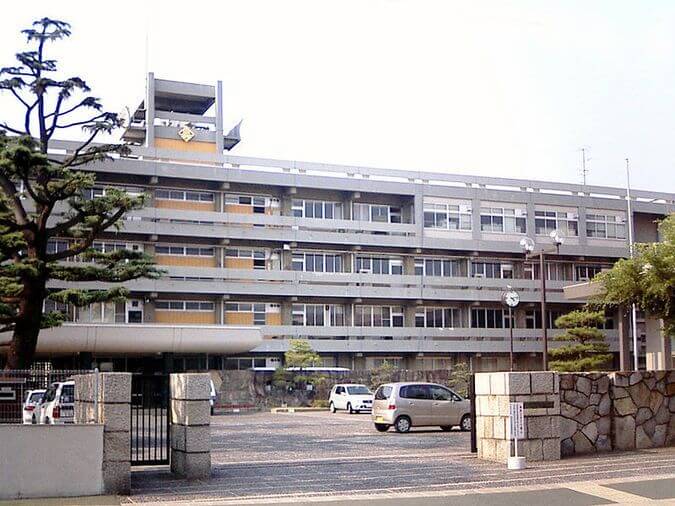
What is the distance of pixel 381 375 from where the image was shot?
58.2 meters

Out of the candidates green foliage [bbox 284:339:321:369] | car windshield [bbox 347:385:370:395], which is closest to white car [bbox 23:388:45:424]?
car windshield [bbox 347:385:370:395]

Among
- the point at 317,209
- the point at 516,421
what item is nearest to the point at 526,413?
the point at 516,421

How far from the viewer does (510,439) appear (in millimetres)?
18609

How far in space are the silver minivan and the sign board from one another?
38.8ft

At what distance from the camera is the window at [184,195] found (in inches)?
2397

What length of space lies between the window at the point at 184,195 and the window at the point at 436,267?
1534cm

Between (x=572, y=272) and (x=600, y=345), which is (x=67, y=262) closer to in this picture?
(x=600, y=345)

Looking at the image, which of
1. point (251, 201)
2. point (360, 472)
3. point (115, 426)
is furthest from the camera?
point (251, 201)

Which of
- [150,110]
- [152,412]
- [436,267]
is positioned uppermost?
[150,110]

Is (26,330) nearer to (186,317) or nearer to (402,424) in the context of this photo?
(402,424)

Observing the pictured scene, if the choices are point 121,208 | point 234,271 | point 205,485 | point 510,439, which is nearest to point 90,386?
point 205,485

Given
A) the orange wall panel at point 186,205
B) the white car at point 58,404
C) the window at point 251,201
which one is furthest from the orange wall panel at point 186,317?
the white car at point 58,404

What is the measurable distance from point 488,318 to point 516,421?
5052cm

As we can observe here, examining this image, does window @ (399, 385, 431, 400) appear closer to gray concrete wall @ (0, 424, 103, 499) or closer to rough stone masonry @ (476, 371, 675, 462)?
rough stone masonry @ (476, 371, 675, 462)
